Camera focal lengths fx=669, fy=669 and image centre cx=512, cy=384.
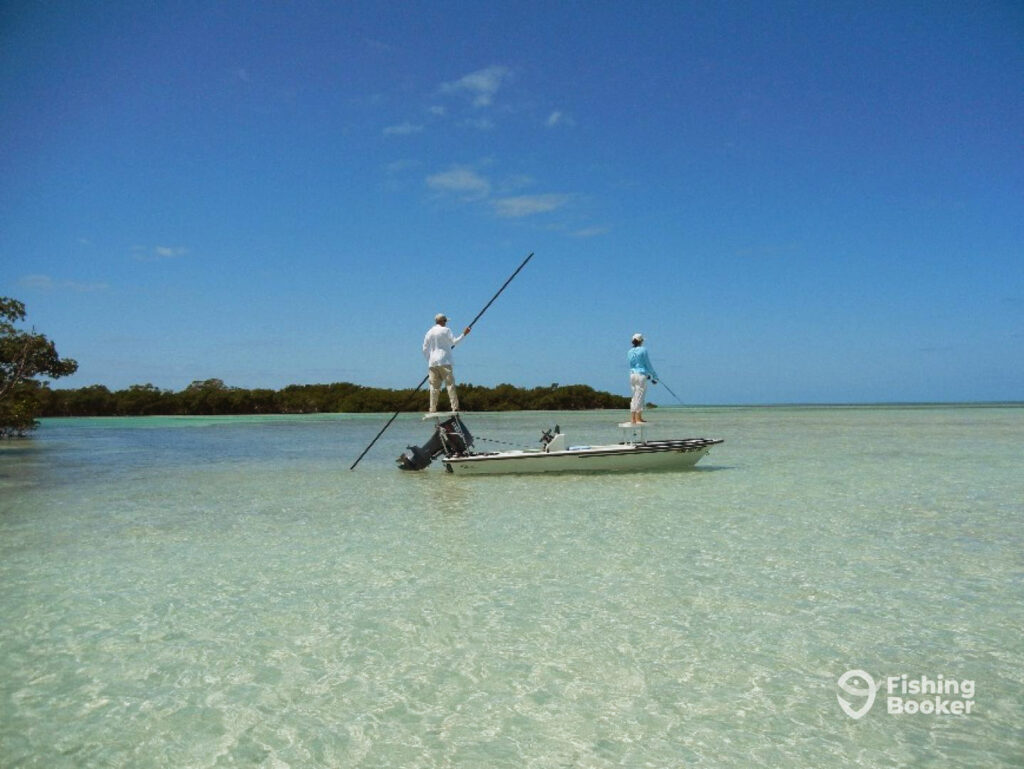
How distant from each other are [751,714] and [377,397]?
276ft

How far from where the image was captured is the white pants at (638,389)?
15.3 metres

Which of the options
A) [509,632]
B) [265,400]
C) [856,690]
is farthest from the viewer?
[265,400]

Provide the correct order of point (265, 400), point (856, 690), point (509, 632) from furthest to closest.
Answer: point (265, 400) → point (509, 632) → point (856, 690)

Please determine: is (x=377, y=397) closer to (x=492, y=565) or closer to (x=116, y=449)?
(x=116, y=449)

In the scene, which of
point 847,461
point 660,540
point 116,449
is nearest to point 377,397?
point 116,449

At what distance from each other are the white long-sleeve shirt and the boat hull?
236cm

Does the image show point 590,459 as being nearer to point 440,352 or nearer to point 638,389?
point 638,389

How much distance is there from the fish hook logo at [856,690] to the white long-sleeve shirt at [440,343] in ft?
37.6

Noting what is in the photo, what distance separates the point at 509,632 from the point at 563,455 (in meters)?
9.72

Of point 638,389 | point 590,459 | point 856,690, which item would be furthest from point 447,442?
point 856,690

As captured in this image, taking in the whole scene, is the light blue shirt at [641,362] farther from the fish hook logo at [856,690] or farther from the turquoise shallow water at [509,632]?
the fish hook logo at [856,690]

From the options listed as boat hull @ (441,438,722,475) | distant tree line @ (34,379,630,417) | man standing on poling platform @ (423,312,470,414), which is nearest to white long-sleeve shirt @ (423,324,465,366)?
man standing on poling platform @ (423,312,470,414)

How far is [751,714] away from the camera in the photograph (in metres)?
4.04

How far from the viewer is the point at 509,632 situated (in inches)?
216
